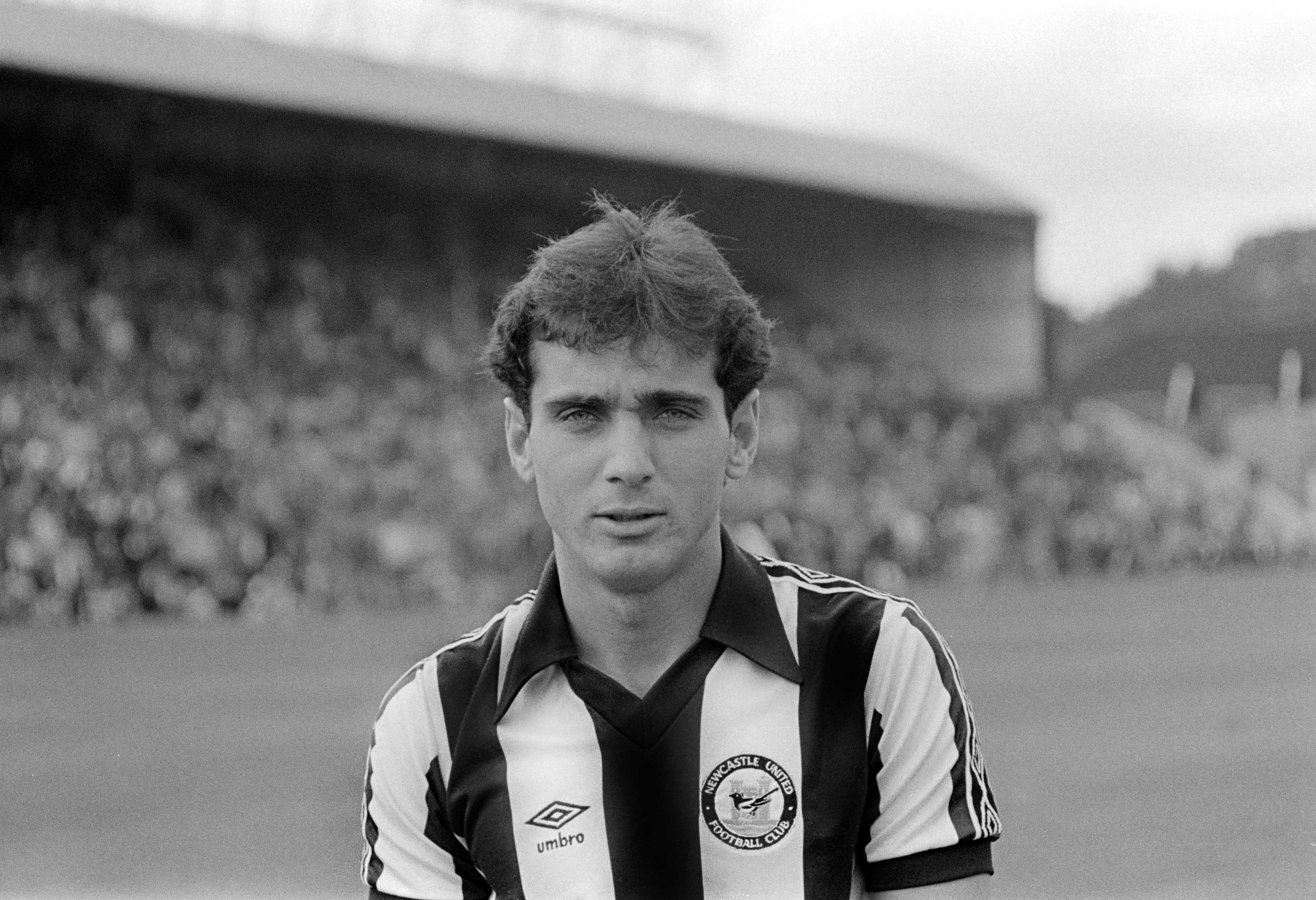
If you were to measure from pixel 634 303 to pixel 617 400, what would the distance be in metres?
0.13

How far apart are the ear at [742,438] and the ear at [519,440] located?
28cm

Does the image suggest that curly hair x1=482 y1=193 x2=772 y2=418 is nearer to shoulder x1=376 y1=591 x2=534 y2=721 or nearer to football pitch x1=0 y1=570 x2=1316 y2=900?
shoulder x1=376 y1=591 x2=534 y2=721

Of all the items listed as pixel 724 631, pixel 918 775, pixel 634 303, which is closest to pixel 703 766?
pixel 724 631

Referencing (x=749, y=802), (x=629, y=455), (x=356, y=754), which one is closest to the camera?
(x=629, y=455)

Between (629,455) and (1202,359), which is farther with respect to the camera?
(1202,359)

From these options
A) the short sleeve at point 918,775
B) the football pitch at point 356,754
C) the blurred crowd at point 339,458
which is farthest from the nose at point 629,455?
the blurred crowd at point 339,458

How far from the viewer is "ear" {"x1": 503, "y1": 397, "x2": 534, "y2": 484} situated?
2.17 metres

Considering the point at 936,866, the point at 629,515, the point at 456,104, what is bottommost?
the point at 936,866

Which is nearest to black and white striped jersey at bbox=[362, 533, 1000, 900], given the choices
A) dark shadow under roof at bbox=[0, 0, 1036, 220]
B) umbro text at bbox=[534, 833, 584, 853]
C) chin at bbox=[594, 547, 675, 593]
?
umbro text at bbox=[534, 833, 584, 853]

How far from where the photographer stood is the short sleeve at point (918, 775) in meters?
2.04

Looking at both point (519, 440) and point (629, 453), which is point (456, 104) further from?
point (629, 453)

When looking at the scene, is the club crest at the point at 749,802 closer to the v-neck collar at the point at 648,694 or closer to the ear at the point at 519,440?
the v-neck collar at the point at 648,694

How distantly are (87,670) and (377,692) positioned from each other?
2.84 meters

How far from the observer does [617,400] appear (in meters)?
2.01
